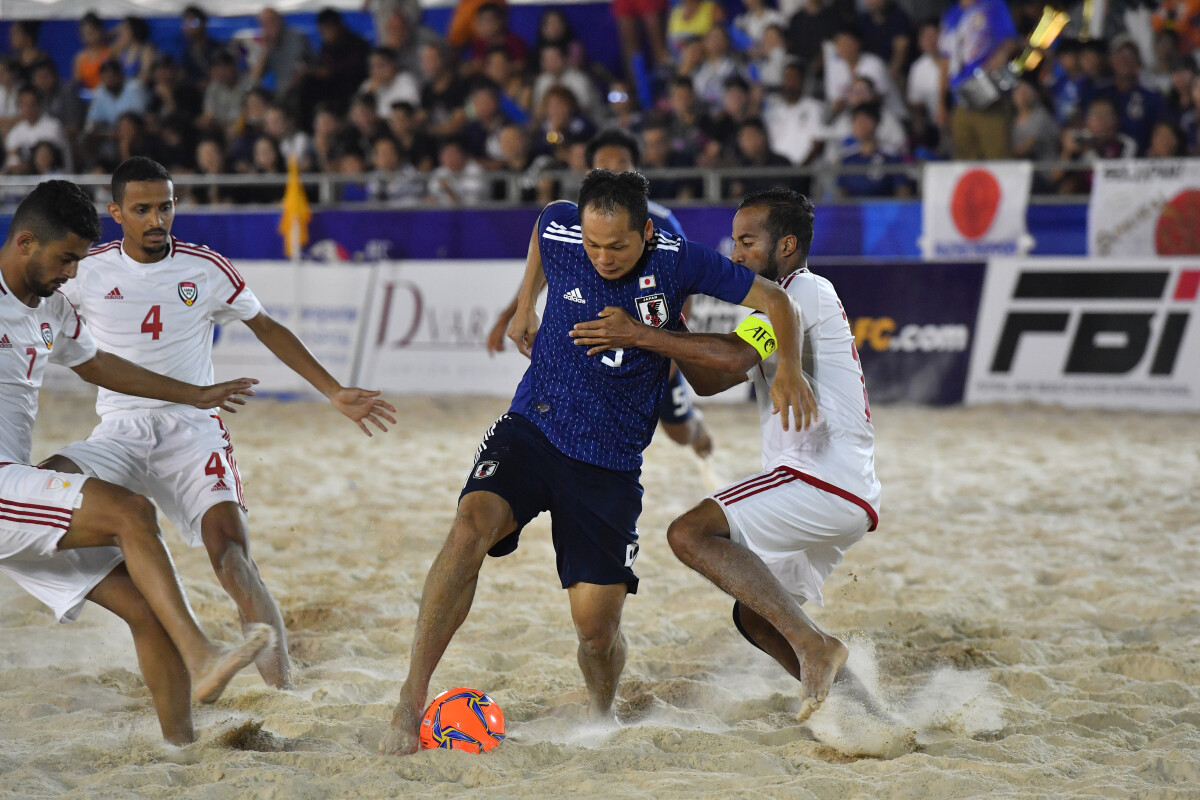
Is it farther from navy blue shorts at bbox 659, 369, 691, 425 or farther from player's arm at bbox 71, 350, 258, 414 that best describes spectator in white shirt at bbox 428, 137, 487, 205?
player's arm at bbox 71, 350, 258, 414

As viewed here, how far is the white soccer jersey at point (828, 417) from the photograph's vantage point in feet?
13.0

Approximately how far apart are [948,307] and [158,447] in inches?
330

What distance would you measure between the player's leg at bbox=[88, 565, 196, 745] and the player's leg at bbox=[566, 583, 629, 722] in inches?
50.7

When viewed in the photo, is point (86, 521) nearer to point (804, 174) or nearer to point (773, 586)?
point (773, 586)

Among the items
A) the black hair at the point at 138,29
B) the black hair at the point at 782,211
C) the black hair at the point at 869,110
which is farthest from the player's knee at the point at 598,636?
the black hair at the point at 138,29

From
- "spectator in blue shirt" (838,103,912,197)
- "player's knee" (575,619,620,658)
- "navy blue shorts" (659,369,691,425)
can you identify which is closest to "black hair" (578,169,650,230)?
"player's knee" (575,619,620,658)

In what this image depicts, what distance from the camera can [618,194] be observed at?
3664 millimetres

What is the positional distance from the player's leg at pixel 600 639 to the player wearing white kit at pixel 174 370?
103cm

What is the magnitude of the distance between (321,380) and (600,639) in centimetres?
150

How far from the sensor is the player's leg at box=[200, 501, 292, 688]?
4242 mm

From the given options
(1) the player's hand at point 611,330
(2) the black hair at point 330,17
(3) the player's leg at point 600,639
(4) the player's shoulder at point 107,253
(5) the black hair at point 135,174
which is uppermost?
(2) the black hair at point 330,17

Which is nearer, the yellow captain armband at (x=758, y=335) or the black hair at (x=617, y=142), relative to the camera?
the yellow captain armband at (x=758, y=335)

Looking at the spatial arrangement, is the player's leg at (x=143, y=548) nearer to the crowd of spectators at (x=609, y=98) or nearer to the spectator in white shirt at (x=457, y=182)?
the crowd of spectators at (x=609, y=98)

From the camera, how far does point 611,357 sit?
3877mm
